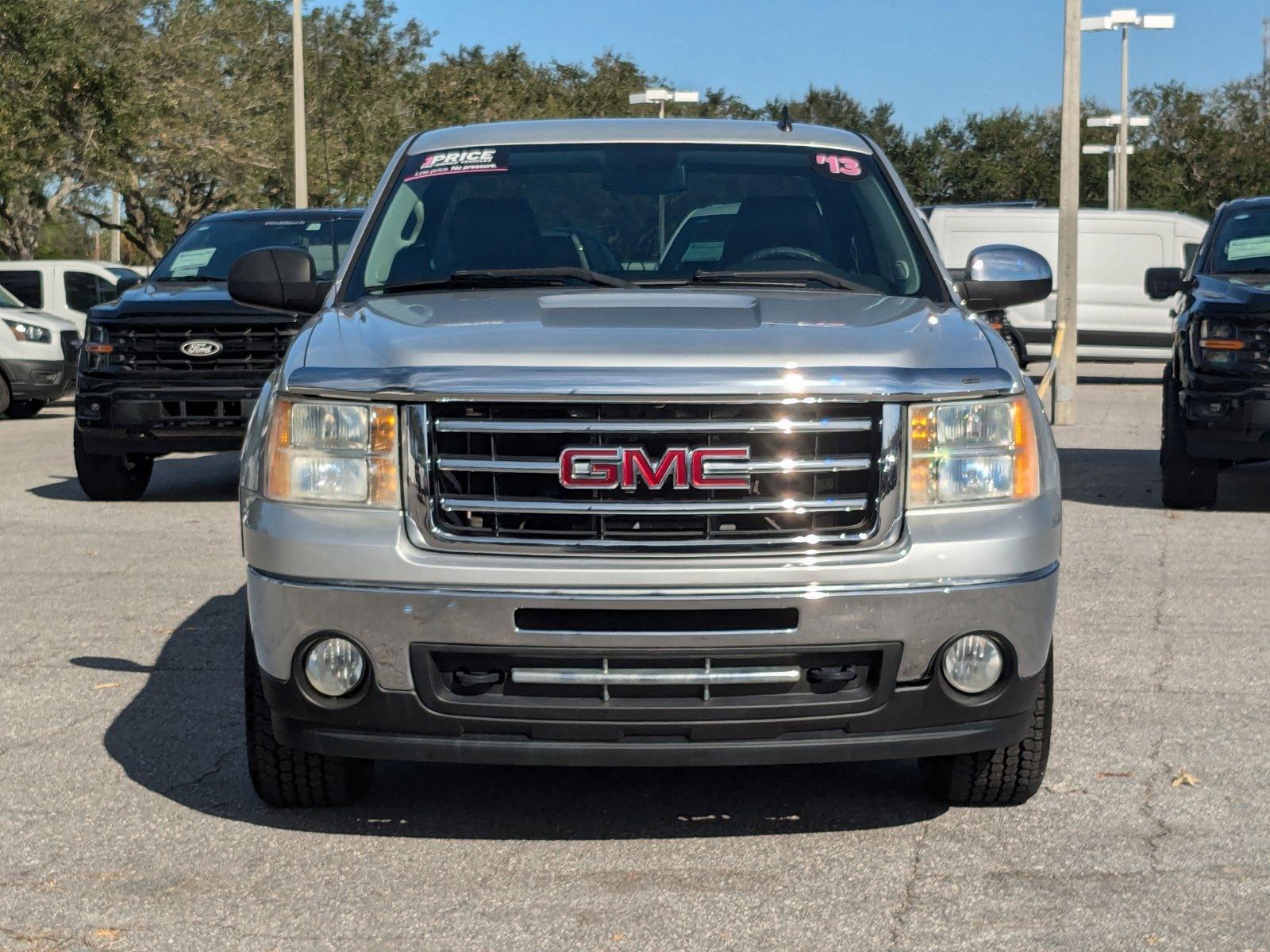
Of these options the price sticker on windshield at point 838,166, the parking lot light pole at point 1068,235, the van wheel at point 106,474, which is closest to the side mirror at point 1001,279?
the price sticker on windshield at point 838,166

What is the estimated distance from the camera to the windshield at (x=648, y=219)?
548 cm

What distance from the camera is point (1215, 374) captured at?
36.2 ft

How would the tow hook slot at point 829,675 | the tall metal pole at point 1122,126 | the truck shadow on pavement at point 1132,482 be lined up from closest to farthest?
the tow hook slot at point 829,675 → the truck shadow on pavement at point 1132,482 → the tall metal pole at point 1122,126

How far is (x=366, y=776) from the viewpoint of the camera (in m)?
5.00

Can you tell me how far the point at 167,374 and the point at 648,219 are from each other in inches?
272

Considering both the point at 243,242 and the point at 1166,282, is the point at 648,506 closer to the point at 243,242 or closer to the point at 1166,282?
the point at 1166,282

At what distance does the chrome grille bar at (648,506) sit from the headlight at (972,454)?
6.3 inches

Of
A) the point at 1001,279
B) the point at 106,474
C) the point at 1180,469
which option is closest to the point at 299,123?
the point at 106,474

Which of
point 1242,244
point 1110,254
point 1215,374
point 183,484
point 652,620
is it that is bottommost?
point 183,484

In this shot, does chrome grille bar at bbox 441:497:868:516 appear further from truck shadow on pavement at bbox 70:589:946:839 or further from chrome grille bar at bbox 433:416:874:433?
truck shadow on pavement at bbox 70:589:946:839

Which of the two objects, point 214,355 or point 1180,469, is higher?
point 214,355

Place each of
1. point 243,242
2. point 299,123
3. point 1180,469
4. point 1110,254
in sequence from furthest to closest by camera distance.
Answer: point 299,123 → point 1110,254 → point 243,242 → point 1180,469

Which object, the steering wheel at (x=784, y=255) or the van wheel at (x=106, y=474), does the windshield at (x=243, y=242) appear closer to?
the van wheel at (x=106, y=474)

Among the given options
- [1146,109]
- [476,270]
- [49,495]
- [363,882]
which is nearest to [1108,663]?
[476,270]
